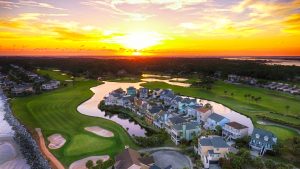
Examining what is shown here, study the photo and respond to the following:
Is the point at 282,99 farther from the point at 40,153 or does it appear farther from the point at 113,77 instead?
the point at 113,77

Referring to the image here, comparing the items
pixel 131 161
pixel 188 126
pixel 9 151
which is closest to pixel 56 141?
pixel 9 151

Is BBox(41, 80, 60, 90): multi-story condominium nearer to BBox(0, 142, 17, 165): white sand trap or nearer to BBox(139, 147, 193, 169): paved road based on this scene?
BBox(0, 142, 17, 165): white sand trap

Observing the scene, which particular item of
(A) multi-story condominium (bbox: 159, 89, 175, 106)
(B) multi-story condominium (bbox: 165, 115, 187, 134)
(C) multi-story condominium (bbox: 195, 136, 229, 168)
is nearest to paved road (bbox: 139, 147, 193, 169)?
(C) multi-story condominium (bbox: 195, 136, 229, 168)

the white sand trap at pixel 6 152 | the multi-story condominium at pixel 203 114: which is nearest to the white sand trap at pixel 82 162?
the white sand trap at pixel 6 152

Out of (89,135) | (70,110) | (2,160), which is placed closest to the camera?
(2,160)

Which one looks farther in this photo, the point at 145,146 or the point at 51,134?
the point at 51,134

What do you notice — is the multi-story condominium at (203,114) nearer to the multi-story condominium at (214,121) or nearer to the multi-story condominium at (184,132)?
the multi-story condominium at (214,121)

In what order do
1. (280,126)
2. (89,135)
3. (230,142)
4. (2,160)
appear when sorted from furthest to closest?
(280,126)
(89,135)
(230,142)
(2,160)

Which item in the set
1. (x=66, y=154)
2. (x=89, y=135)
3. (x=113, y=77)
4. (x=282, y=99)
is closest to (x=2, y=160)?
(x=66, y=154)
